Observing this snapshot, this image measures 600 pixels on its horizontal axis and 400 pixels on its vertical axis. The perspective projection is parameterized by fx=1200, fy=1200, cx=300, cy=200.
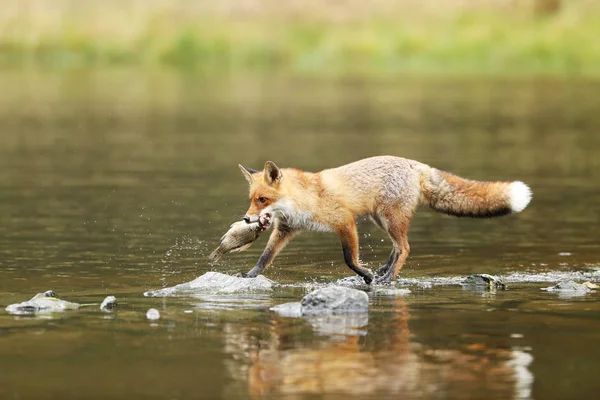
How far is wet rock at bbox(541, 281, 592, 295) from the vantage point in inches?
533

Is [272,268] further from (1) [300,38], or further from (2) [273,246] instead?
(1) [300,38]

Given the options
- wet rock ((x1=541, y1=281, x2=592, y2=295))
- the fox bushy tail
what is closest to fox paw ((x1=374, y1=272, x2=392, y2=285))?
the fox bushy tail

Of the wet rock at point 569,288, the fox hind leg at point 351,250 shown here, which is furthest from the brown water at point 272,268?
the fox hind leg at point 351,250

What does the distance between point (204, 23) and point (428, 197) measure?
62331 millimetres

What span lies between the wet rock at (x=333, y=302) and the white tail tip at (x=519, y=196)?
2883 millimetres

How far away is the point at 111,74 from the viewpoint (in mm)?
67688

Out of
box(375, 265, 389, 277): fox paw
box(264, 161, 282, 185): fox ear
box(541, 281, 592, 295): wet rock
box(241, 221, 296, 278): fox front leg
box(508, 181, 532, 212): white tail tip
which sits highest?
box(264, 161, 282, 185): fox ear

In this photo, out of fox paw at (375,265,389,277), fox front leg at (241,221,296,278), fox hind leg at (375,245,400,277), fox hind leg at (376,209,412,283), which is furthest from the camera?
fox paw at (375,265,389,277)

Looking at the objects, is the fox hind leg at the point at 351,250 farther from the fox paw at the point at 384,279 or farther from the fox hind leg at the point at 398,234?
the fox hind leg at the point at 398,234

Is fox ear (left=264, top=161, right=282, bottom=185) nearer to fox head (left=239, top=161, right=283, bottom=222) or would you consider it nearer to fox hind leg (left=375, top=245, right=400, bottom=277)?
fox head (left=239, top=161, right=283, bottom=222)

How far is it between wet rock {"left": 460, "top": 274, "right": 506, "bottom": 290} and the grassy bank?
5423 cm

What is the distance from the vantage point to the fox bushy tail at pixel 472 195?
14.4 metres

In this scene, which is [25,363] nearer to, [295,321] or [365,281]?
[295,321]

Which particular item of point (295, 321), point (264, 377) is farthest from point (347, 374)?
point (295, 321)
